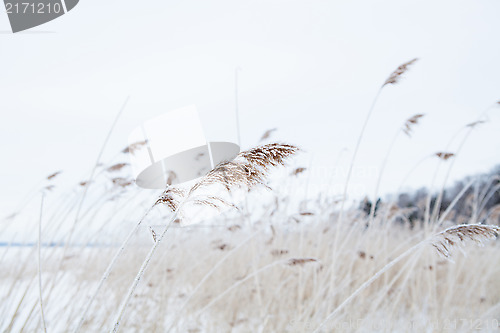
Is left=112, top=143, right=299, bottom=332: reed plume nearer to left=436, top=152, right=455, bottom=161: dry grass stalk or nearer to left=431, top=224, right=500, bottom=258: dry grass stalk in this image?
left=431, top=224, right=500, bottom=258: dry grass stalk

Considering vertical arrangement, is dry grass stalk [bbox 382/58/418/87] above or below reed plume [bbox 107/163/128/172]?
above

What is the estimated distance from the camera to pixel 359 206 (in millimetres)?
4879

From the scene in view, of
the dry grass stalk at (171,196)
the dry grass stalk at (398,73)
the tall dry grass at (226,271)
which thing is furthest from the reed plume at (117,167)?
the dry grass stalk at (398,73)

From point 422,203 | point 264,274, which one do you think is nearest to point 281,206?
point 264,274

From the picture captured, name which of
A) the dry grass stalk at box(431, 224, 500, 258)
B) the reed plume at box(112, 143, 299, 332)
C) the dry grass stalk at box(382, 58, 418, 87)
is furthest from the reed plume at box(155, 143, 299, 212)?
the dry grass stalk at box(382, 58, 418, 87)

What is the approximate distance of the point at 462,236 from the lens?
101cm

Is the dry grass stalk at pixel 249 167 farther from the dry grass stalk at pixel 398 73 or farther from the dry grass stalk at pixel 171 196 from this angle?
the dry grass stalk at pixel 398 73

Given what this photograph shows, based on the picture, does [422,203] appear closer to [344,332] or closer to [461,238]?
[344,332]

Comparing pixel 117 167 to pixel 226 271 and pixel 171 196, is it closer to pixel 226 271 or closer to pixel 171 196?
pixel 171 196

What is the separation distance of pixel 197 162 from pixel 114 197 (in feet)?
3.82

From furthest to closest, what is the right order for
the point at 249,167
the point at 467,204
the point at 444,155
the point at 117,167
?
1. the point at 467,204
2. the point at 444,155
3. the point at 117,167
4. the point at 249,167

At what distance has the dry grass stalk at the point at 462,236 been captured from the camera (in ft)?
3.22

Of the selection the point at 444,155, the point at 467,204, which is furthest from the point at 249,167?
the point at 467,204

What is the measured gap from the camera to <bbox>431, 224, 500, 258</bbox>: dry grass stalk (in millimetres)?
981
